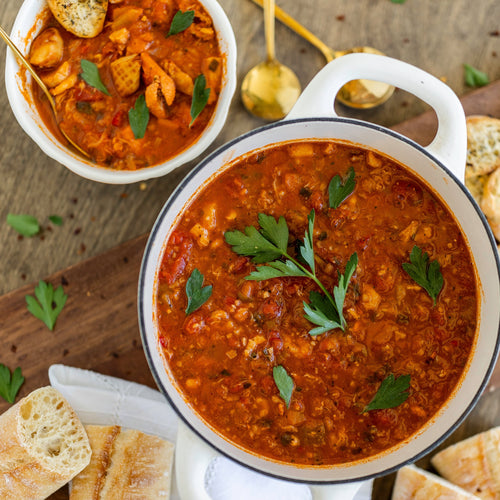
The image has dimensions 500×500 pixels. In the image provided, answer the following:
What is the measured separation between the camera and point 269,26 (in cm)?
341

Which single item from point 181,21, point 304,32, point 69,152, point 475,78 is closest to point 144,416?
point 69,152

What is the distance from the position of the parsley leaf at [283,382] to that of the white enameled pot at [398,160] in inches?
13.3

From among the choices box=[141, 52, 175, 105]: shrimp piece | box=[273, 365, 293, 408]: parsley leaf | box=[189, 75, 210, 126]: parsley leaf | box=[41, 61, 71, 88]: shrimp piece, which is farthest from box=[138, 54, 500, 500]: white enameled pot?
box=[41, 61, 71, 88]: shrimp piece

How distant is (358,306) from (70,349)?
1.72 metres

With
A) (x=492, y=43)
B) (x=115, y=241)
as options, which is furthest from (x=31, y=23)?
(x=492, y=43)

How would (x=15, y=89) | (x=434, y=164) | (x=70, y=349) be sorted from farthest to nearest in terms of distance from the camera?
(x=70, y=349) → (x=15, y=89) → (x=434, y=164)

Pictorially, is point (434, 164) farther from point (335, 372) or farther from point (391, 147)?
point (335, 372)

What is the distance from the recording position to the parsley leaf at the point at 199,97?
3221 millimetres

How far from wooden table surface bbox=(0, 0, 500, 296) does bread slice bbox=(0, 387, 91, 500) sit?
74 centimetres

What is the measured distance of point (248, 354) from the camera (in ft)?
9.52

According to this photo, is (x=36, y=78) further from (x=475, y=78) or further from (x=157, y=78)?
(x=475, y=78)

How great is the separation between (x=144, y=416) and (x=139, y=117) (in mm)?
1663

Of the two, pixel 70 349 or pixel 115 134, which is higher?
pixel 115 134

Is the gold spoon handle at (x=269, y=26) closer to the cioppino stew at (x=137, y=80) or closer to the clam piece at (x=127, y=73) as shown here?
the cioppino stew at (x=137, y=80)
